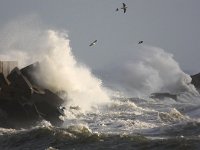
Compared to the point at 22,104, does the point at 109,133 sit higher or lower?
lower

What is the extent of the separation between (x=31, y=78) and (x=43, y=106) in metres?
2.97

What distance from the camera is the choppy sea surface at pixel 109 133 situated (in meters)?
16.1

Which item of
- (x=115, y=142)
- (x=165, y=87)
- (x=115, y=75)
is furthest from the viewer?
(x=115, y=75)

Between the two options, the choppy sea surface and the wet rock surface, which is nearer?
the choppy sea surface

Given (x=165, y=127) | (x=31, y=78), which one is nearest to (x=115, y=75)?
(x=31, y=78)

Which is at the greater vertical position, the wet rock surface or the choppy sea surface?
the wet rock surface

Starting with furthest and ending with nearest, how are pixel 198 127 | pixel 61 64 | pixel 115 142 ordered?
pixel 61 64
pixel 198 127
pixel 115 142

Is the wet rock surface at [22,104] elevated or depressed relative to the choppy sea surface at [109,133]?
elevated

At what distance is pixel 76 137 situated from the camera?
56.6 ft

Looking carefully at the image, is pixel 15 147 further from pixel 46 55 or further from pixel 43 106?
pixel 46 55

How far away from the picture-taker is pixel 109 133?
742 inches

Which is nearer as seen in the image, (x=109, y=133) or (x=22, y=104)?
(x=109, y=133)

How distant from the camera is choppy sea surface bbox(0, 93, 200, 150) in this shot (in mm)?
16062

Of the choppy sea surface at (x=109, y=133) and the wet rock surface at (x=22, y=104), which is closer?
the choppy sea surface at (x=109, y=133)
